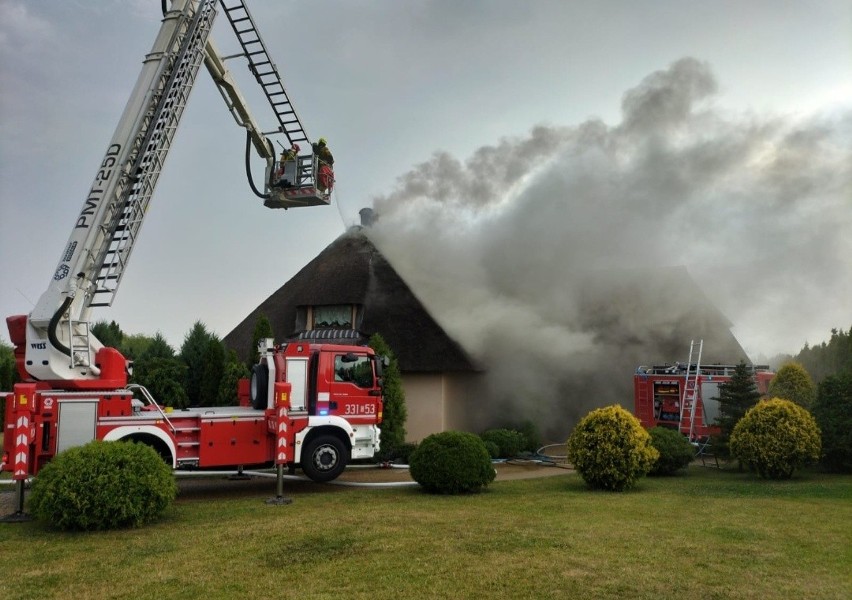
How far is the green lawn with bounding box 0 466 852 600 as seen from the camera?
639 centimetres

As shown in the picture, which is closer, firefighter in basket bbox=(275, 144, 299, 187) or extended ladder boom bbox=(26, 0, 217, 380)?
extended ladder boom bbox=(26, 0, 217, 380)

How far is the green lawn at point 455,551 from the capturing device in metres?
6.39

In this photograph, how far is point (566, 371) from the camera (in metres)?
24.5

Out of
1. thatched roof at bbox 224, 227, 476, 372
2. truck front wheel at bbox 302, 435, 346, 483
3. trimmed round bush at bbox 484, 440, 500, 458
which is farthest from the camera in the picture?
thatched roof at bbox 224, 227, 476, 372

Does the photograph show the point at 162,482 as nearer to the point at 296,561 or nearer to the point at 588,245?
the point at 296,561

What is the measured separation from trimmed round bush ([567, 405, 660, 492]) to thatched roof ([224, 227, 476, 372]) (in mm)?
8260

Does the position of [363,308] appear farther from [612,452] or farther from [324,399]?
[612,452]

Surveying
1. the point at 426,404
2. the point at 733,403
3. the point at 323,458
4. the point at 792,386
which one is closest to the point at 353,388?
the point at 323,458

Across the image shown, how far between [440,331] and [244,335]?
7.78m

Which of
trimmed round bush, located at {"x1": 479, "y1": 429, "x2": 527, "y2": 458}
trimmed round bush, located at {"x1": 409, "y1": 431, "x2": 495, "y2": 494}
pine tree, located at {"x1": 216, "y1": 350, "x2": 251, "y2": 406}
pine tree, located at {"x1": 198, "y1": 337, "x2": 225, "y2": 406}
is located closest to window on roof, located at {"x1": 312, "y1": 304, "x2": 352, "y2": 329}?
pine tree, located at {"x1": 216, "y1": 350, "x2": 251, "y2": 406}

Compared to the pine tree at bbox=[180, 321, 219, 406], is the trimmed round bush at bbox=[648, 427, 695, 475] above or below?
below

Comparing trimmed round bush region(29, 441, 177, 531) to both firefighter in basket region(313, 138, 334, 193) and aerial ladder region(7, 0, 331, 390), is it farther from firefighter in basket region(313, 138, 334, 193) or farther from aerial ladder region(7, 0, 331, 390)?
firefighter in basket region(313, 138, 334, 193)

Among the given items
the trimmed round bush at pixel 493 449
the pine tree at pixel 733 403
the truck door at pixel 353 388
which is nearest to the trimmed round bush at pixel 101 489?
the truck door at pixel 353 388

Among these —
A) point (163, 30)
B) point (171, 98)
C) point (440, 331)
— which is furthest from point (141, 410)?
point (440, 331)
